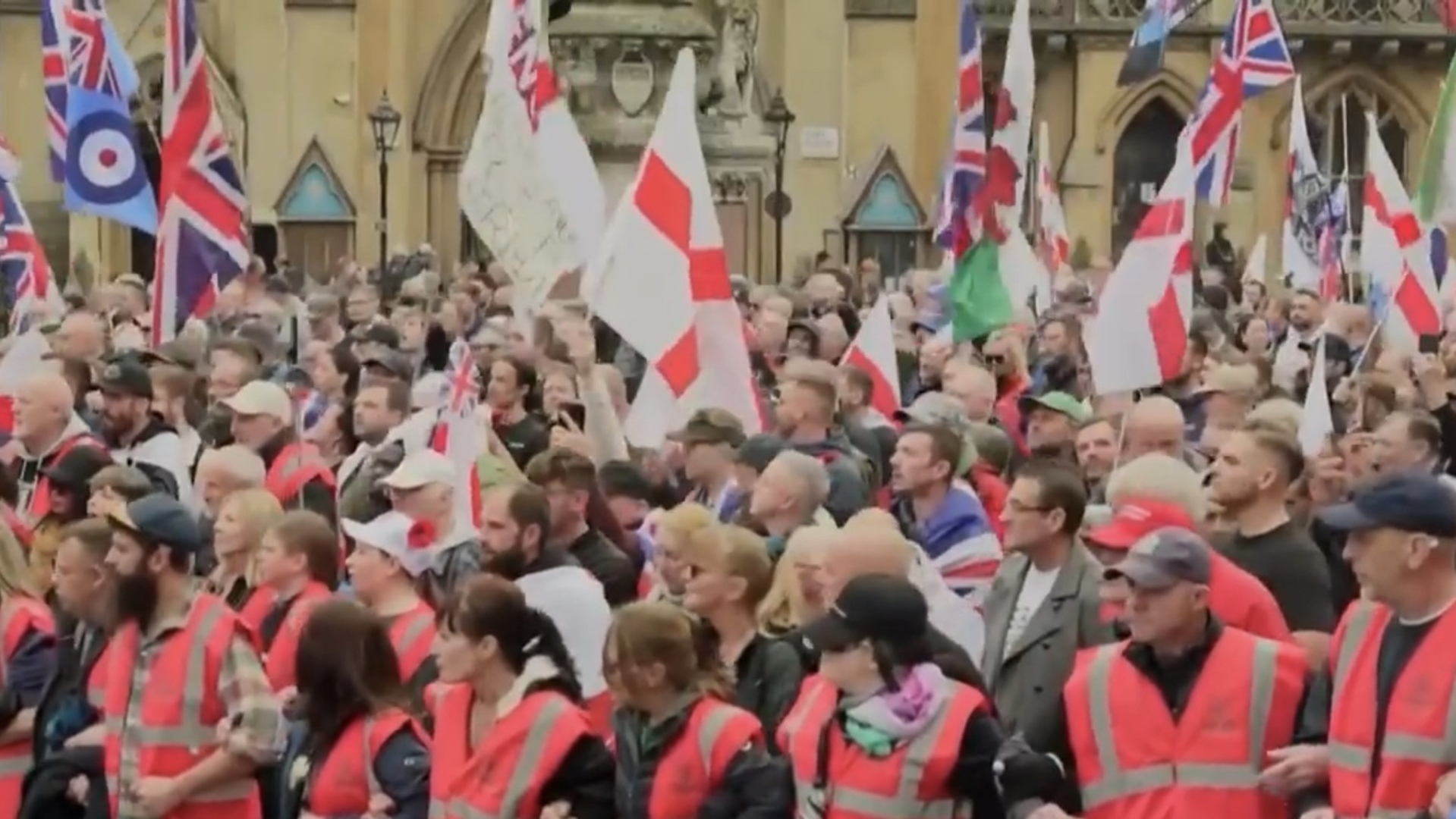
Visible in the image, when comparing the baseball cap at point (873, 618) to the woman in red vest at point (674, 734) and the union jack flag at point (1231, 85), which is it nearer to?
the woman in red vest at point (674, 734)

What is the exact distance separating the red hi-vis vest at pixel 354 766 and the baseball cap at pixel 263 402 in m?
4.45

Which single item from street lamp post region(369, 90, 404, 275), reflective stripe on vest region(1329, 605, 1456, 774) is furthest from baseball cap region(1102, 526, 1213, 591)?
street lamp post region(369, 90, 404, 275)

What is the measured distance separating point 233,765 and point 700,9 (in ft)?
37.9

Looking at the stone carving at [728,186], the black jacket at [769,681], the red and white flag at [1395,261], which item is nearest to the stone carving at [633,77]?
the stone carving at [728,186]

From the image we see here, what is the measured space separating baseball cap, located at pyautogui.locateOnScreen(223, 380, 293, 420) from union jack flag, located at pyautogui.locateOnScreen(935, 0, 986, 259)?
20.8ft

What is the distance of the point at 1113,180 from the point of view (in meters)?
43.9

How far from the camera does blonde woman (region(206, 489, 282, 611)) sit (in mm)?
9898

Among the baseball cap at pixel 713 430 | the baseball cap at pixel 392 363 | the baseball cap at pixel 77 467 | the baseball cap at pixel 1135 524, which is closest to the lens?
the baseball cap at pixel 1135 524

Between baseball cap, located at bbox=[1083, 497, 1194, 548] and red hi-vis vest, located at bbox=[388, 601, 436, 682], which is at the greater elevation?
baseball cap, located at bbox=[1083, 497, 1194, 548]

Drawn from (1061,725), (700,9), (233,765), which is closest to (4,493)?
(233,765)

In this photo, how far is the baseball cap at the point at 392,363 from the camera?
14422 millimetres

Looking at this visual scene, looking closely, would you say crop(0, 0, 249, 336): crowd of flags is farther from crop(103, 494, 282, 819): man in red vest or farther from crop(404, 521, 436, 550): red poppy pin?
crop(103, 494, 282, 819): man in red vest

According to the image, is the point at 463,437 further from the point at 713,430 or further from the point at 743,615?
the point at 743,615

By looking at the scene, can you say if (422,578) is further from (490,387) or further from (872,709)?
(490,387)
